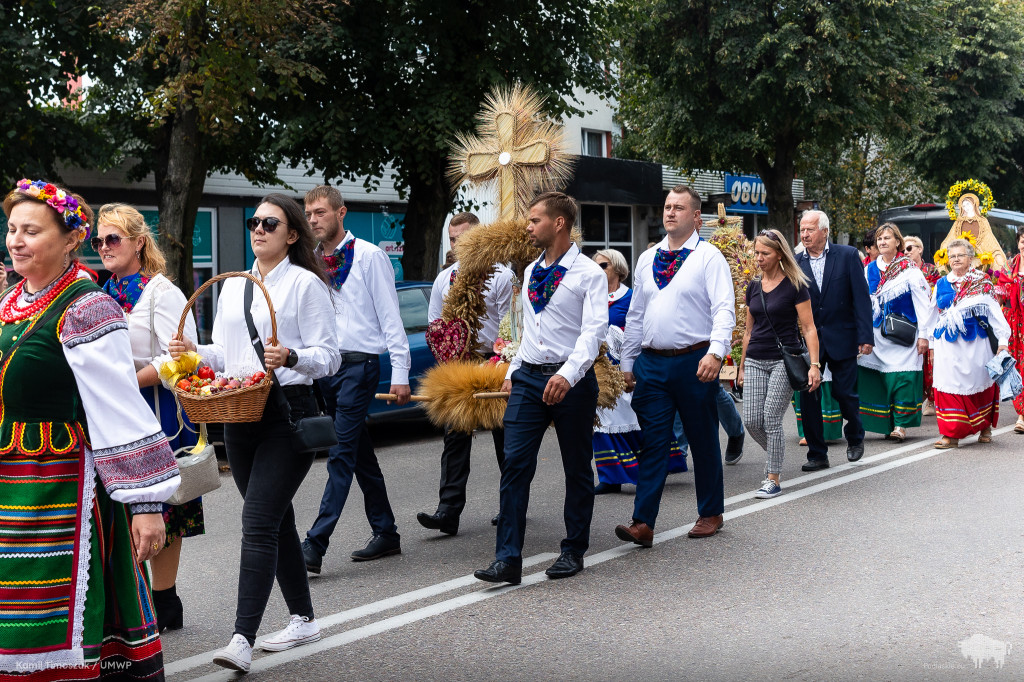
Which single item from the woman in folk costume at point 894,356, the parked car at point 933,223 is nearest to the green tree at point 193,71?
the woman in folk costume at point 894,356

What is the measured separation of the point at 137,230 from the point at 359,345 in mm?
1543

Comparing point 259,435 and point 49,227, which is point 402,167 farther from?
point 49,227

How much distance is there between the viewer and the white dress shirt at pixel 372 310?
6.28m

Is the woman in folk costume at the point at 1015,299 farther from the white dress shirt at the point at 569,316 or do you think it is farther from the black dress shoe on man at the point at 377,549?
the black dress shoe on man at the point at 377,549

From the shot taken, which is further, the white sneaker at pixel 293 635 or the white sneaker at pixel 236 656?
the white sneaker at pixel 293 635

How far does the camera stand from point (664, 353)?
6602 mm

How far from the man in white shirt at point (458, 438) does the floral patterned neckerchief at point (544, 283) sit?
2.40 ft

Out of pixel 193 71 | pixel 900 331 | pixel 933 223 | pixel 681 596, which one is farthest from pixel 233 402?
pixel 933 223

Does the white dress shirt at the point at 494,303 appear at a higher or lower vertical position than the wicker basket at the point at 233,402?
higher

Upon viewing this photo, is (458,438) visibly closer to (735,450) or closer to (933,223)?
(735,450)

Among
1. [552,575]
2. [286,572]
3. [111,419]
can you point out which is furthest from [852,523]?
[111,419]

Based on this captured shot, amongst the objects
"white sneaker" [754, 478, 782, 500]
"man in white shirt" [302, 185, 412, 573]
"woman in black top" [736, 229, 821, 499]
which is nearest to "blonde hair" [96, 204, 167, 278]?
"man in white shirt" [302, 185, 412, 573]

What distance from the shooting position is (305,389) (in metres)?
4.64

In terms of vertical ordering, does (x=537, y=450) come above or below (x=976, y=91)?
below
